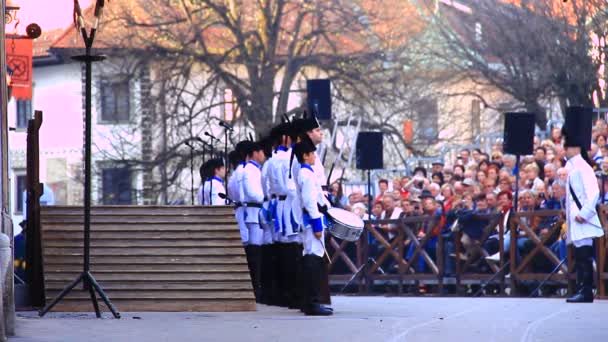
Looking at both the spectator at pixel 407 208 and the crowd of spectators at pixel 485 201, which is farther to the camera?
the spectator at pixel 407 208

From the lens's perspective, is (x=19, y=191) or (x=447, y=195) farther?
(x=19, y=191)

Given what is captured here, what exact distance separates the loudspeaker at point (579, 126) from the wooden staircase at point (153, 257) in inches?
174

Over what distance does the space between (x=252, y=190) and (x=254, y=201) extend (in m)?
Answer: 0.22

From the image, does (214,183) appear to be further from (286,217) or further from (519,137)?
(286,217)

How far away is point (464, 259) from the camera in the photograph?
2581 cm

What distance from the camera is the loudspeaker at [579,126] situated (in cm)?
2153

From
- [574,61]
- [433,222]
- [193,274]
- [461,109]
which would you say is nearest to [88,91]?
[193,274]

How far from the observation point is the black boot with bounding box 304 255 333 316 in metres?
18.4

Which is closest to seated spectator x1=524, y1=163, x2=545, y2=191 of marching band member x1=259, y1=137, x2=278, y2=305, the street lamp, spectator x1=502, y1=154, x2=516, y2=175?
spectator x1=502, y1=154, x2=516, y2=175

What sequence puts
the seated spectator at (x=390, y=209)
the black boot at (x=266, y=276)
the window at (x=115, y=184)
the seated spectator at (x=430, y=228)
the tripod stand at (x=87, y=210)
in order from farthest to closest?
the window at (x=115, y=184), the seated spectator at (x=390, y=209), the seated spectator at (x=430, y=228), the black boot at (x=266, y=276), the tripod stand at (x=87, y=210)

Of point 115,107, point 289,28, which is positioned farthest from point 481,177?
point 115,107

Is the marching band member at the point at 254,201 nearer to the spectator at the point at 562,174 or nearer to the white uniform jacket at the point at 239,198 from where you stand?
the white uniform jacket at the point at 239,198

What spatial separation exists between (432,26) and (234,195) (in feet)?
90.1

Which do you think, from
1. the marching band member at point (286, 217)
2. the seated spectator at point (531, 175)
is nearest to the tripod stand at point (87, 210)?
the marching band member at point (286, 217)
